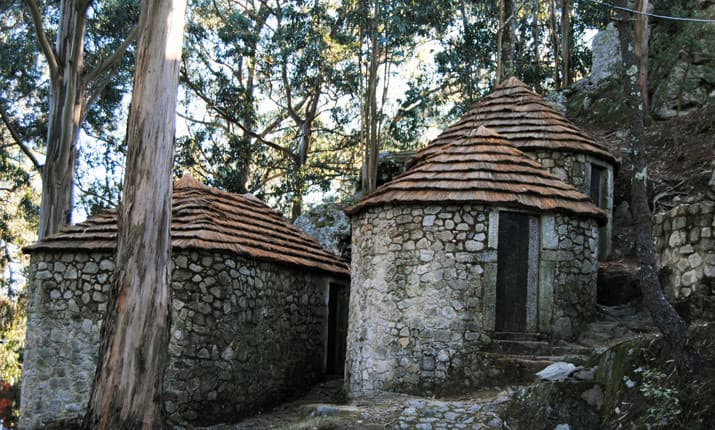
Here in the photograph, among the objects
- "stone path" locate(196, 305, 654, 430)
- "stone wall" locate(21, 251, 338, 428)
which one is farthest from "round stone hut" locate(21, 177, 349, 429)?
"stone path" locate(196, 305, 654, 430)

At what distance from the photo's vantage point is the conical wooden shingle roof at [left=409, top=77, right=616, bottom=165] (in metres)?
14.8

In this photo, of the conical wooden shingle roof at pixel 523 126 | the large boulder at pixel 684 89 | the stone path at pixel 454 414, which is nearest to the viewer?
the stone path at pixel 454 414

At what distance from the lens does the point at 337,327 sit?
14.7 m

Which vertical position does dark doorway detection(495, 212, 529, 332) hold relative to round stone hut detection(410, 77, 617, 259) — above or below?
below

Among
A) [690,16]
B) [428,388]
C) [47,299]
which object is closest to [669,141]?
[690,16]

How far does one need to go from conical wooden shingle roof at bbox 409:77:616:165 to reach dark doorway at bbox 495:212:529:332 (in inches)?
149

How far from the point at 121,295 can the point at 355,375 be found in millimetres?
4297

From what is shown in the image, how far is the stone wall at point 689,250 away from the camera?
25.7 ft

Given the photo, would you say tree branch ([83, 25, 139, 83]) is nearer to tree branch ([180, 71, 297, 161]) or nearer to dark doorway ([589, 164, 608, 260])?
tree branch ([180, 71, 297, 161])

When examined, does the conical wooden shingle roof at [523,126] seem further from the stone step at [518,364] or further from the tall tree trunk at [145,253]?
the tall tree trunk at [145,253]

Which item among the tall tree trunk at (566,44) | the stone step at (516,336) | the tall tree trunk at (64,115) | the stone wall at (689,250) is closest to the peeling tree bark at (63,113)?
the tall tree trunk at (64,115)

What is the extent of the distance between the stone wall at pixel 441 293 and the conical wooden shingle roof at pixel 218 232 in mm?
1999

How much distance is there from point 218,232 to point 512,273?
449 centimetres

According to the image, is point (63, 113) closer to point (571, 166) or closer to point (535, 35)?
point (571, 166)
